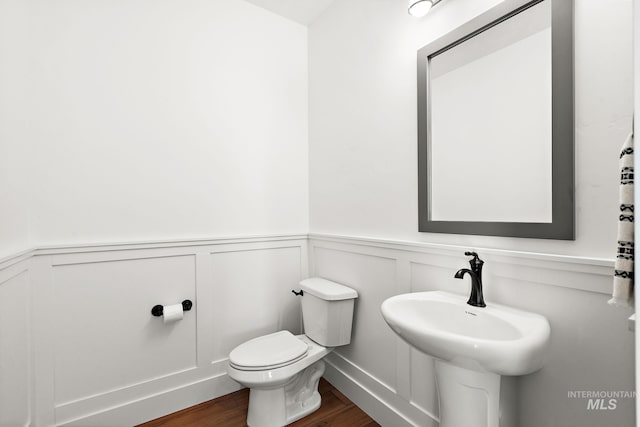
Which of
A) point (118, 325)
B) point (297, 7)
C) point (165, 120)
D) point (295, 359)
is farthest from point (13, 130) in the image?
point (297, 7)

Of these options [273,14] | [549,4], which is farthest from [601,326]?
[273,14]

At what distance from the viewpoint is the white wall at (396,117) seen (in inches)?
35.5

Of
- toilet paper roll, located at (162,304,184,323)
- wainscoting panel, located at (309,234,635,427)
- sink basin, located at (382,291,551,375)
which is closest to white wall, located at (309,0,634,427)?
wainscoting panel, located at (309,234,635,427)

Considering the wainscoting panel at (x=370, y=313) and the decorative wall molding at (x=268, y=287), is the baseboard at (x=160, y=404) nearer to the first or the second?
the decorative wall molding at (x=268, y=287)

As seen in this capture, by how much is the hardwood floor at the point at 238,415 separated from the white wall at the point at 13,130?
1.17 metres

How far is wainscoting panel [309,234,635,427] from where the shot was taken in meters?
0.90

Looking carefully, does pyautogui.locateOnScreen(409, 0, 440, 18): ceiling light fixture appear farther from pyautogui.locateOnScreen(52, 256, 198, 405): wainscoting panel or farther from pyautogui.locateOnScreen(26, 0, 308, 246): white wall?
pyautogui.locateOnScreen(52, 256, 198, 405): wainscoting panel

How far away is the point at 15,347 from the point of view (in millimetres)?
1230

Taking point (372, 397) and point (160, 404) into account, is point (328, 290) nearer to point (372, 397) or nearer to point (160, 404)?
point (372, 397)

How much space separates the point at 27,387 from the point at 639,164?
211 centimetres

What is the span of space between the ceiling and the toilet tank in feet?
6.07

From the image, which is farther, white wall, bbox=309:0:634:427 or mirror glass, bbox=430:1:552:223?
mirror glass, bbox=430:1:552:223

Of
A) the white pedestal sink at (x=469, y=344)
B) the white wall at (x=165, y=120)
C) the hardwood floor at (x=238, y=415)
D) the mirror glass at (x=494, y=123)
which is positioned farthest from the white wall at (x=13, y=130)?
the mirror glass at (x=494, y=123)

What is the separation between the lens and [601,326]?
2.99 feet
